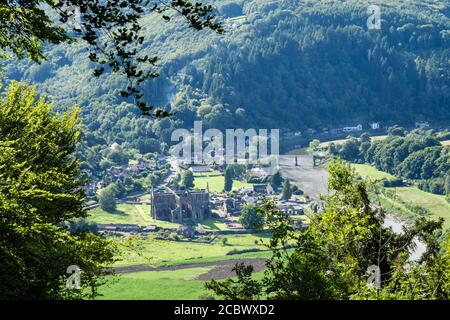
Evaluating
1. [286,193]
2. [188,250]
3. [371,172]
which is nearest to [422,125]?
[371,172]

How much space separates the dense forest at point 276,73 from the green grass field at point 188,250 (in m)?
48.0

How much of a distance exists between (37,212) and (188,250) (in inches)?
1526

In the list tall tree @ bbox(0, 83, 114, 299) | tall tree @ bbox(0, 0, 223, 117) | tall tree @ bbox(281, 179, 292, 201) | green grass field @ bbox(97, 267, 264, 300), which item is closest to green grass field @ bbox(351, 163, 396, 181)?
tall tree @ bbox(281, 179, 292, 201)

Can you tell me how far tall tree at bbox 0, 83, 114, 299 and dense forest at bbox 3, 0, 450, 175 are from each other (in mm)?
83888

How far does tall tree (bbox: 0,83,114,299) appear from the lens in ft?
33.1

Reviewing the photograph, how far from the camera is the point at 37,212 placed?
13547mm

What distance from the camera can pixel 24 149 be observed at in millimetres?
14609

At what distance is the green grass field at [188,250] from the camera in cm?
4878

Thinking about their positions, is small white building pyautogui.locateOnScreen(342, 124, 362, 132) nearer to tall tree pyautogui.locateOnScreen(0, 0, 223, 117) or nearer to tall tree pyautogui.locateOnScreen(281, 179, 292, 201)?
tall tree pyautogui.locateOnScreen(281, 179, 292, 201)

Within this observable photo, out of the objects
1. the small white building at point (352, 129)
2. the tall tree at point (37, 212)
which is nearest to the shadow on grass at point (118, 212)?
the tall tree at point (37, 212)

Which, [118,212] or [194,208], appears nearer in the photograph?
[194,208]

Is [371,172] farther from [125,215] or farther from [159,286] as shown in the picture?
[159,286]

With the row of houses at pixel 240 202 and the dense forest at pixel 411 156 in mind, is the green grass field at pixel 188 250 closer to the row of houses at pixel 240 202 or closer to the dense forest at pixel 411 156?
the row of houses at pixel 240 202

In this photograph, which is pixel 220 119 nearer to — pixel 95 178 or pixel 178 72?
pixel 178 72
